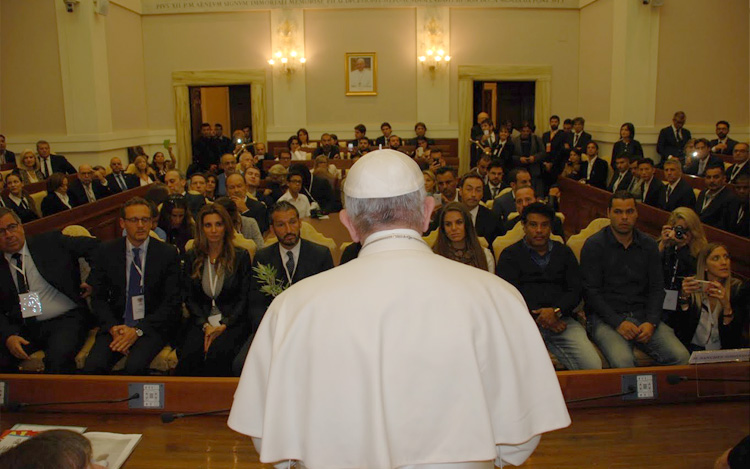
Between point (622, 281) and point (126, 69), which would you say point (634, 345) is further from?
point (126, 69)

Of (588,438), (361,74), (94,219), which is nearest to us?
(588,438)

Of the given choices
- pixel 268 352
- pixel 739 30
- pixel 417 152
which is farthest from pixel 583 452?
pixel 739 30

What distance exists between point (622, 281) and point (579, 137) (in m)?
8.04

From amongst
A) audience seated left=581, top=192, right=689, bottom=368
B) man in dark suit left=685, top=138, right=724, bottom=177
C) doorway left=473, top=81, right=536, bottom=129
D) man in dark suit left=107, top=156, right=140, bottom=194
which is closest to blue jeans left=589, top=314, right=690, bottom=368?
audience seated left=581, top=192, right=689, bottom=368

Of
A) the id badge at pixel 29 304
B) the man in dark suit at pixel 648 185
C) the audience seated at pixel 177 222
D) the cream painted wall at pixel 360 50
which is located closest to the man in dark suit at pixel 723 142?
the man in dark suit at pixel 648 185

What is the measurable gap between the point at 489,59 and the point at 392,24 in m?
2.22

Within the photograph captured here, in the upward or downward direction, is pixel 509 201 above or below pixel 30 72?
below

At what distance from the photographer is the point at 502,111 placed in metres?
15.2

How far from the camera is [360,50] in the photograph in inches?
559

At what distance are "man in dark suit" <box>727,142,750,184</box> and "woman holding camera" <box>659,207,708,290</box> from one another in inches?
153

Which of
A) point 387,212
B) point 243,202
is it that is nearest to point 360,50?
point 243,202

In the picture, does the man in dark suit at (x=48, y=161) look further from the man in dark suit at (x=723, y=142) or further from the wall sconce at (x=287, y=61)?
the man in dark suit at (x=723, y=142)

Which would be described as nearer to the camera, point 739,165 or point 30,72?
point 739,165

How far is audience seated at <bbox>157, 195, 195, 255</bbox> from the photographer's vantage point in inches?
239
